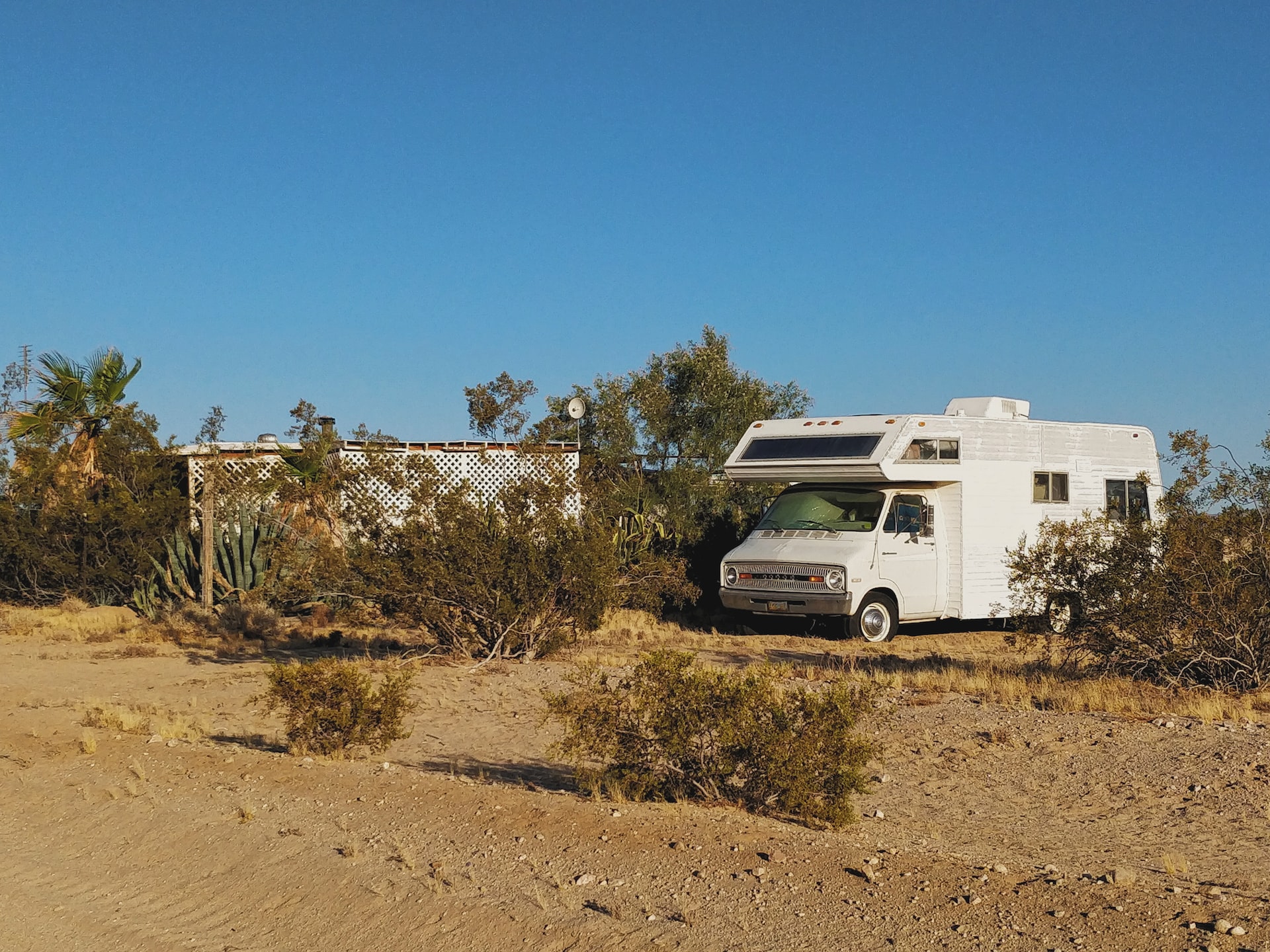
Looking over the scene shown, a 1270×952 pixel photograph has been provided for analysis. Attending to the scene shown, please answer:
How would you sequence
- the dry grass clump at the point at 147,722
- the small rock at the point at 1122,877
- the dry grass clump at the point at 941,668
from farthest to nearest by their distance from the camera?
the dry grass clump at the point at 941,668 → the dry grass clump at the point at 147,722 → the small rock at the point at 1122,877

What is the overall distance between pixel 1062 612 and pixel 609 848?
6.62 m

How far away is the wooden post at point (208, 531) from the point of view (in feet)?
57.1

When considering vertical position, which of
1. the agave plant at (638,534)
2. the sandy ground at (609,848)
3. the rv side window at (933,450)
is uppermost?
the rv side window at (933,450)

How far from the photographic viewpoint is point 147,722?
9.91m

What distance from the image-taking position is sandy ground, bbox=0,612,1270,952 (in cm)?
490

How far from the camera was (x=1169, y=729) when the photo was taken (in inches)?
354

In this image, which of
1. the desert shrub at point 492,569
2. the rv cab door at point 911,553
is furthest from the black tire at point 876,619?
the desert shrub at point 492,569

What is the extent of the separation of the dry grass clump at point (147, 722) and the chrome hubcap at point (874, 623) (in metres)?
8.03

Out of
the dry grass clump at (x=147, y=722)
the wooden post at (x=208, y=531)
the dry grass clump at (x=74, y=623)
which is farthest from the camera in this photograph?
the wooden post at (x=208, y=531)

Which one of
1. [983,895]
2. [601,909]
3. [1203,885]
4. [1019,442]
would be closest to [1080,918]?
[983,895]

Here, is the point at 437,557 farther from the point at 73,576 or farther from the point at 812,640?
the point at 73,576

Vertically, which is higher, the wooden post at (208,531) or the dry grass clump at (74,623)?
the wooden post at (208,531)

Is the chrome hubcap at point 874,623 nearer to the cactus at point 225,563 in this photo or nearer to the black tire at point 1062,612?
the black tire at point 1062,612

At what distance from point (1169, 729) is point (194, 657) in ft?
34.8
